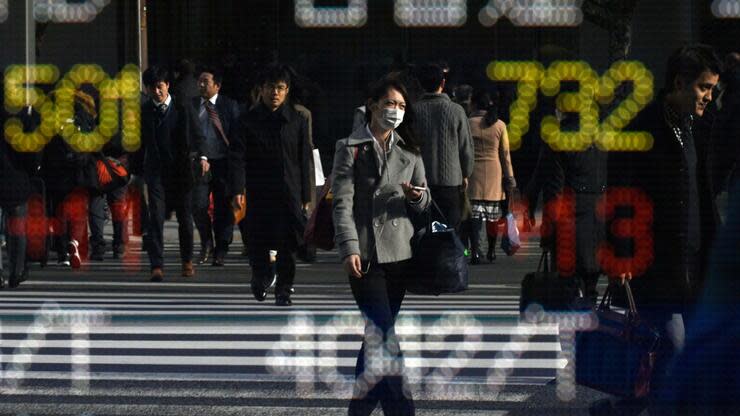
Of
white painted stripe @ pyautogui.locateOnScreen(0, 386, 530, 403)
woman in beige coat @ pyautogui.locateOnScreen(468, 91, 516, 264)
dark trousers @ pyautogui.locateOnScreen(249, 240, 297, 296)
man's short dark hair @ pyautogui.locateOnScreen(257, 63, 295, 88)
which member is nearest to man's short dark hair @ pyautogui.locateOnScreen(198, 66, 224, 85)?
woman in beige coat @ pyautogui.locateOnScreen(468, 91, 516, 264)

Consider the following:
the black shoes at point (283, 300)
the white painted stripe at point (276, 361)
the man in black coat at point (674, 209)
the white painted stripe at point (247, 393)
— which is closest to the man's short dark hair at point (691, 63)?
the man in black coat at point (674, 209)

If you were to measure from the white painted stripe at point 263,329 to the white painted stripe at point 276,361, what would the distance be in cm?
96

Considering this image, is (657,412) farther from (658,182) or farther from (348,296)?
(348,296)

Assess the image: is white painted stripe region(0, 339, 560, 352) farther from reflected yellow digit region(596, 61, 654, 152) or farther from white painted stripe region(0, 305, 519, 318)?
reflected yellow digit region(596, 61, 654, 152)

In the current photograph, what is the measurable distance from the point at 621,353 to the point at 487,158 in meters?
8.08

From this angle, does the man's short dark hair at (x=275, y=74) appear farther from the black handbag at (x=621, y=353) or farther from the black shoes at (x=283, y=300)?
the black handbag at (x=621, y=353)

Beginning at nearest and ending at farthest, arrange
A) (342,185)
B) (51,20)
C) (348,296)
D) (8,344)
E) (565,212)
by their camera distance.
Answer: (342,185) < (8,344) < (565,212) < (348,296) < (51,20)

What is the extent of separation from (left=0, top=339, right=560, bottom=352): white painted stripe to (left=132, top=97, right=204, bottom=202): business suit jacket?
11.5ft

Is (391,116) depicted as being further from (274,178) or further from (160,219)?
(160,219)

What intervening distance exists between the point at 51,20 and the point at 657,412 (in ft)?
27.0

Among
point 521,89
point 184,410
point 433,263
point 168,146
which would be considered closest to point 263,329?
point 184,410

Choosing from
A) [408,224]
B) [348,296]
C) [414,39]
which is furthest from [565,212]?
[408,224]

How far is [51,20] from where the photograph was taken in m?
13.3

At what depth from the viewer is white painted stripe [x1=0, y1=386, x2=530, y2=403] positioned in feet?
24.8
